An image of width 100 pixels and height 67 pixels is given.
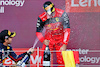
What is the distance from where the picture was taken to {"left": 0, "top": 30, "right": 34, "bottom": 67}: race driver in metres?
3.19

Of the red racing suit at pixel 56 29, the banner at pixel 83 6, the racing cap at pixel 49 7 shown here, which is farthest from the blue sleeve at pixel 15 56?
the banner at pixel 83 6

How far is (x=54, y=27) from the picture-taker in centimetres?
342

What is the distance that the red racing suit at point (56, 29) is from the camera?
3.41 m

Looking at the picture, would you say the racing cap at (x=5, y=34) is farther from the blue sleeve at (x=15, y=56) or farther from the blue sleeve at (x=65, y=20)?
the blue sleeve at (x=65, y=20)

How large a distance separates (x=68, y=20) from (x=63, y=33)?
0.78 feet

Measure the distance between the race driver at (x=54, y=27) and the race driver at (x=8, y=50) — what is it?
0.34m

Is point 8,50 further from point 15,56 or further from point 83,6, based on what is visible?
point 83,6

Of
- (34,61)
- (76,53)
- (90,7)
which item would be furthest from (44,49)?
(90,7)

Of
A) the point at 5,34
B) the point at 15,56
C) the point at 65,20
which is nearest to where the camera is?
the point at 5,34

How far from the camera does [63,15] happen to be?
343cm

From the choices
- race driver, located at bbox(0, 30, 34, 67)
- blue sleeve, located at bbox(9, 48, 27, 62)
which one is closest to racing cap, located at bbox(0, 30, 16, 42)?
race driver, located at bbox(0, 30, 34, 67)

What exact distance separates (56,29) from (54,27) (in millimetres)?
47

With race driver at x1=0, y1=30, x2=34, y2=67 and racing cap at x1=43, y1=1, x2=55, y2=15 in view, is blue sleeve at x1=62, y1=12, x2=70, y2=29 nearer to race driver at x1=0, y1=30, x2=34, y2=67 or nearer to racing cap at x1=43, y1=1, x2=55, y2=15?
racing cap at x1=43, y1=1, x2=55, y2=15

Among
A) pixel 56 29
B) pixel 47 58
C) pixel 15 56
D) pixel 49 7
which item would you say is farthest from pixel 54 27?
pixel 15 56
